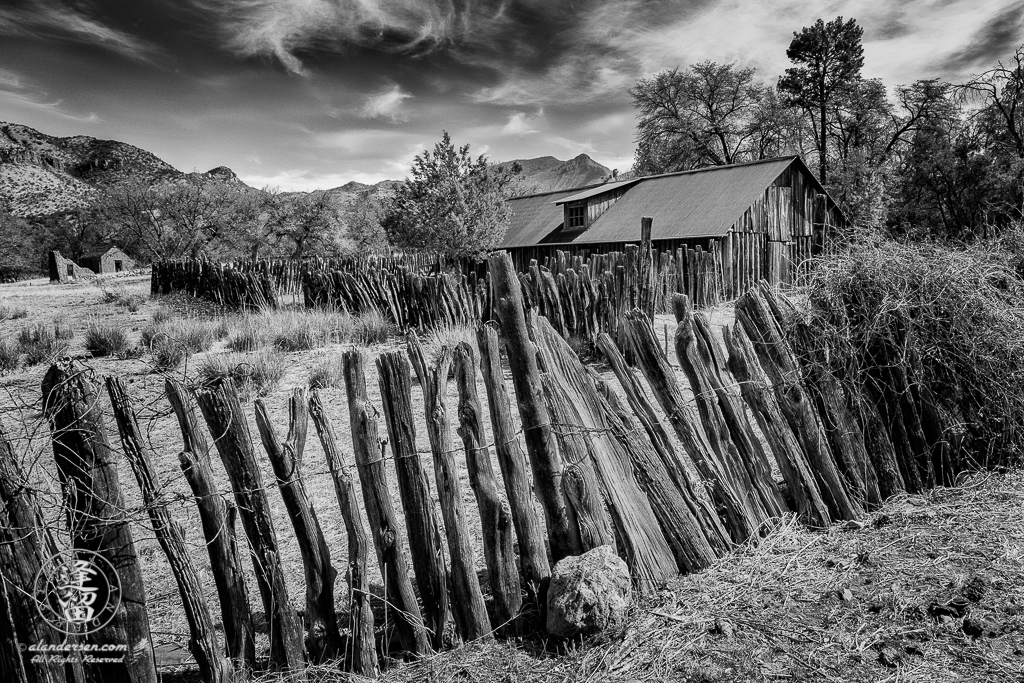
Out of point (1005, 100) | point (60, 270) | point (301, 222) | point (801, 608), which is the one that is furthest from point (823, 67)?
point (60, 270)

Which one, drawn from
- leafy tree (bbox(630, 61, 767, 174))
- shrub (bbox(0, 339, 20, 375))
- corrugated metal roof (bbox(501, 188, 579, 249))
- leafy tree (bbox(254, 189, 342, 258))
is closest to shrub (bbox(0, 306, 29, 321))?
shrub (bbox(0, 339, 20, 375))

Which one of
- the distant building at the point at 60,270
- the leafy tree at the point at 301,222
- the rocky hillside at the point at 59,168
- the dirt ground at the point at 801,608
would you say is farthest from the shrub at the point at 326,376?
the rocky hillside at the point at 59,168

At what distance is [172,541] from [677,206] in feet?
59.7

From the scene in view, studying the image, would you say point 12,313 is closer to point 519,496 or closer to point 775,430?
point 519,496

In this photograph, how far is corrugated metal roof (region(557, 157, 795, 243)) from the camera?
16.5 m

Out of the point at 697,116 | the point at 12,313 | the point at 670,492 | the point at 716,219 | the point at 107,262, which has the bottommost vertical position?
the point at 670,492

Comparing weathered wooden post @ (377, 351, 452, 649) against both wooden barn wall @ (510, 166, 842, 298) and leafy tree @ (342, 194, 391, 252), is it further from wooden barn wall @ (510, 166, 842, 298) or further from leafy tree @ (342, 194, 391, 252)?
leafy tree @ (342, 194, 391, 252)

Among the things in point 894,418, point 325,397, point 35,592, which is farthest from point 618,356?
point 325,397

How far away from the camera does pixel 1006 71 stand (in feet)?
46.1

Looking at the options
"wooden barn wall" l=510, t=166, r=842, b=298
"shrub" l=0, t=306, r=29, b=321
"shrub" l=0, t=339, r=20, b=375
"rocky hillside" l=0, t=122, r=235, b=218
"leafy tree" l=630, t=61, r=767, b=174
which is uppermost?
"rocky hillside" l=0, t=122, r=235, b=218

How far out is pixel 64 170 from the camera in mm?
91000

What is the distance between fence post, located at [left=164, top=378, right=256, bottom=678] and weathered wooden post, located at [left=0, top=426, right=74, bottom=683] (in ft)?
1.50

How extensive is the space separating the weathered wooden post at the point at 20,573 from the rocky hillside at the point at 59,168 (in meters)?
62.1

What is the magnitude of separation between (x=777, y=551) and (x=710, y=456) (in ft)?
1.71
